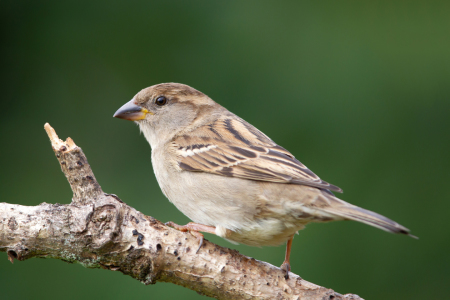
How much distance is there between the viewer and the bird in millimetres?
2727

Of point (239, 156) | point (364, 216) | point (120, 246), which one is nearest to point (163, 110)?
point (239, 156)

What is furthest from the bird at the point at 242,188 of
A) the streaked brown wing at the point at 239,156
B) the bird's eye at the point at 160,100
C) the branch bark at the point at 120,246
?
the bird's eye at the point at 160,100

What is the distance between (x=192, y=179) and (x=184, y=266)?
0.68m

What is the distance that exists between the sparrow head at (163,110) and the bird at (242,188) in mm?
98

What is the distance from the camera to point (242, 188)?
9.48ft

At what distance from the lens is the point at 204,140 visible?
339cm

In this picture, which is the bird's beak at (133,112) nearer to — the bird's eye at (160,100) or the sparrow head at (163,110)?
the sparrow head at (163,110)

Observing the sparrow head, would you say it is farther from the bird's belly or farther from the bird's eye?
the bird's belly

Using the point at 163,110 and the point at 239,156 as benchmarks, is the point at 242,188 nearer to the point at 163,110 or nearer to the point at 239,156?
the point at 239,156

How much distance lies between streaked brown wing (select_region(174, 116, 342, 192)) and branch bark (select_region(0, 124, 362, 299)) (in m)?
0.54

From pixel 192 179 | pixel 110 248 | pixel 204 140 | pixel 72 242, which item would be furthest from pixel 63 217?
pixel 204 140

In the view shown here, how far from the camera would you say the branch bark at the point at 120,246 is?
234 centimetres

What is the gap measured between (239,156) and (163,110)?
38.7 inches

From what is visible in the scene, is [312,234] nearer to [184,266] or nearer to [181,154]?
[181,154]
